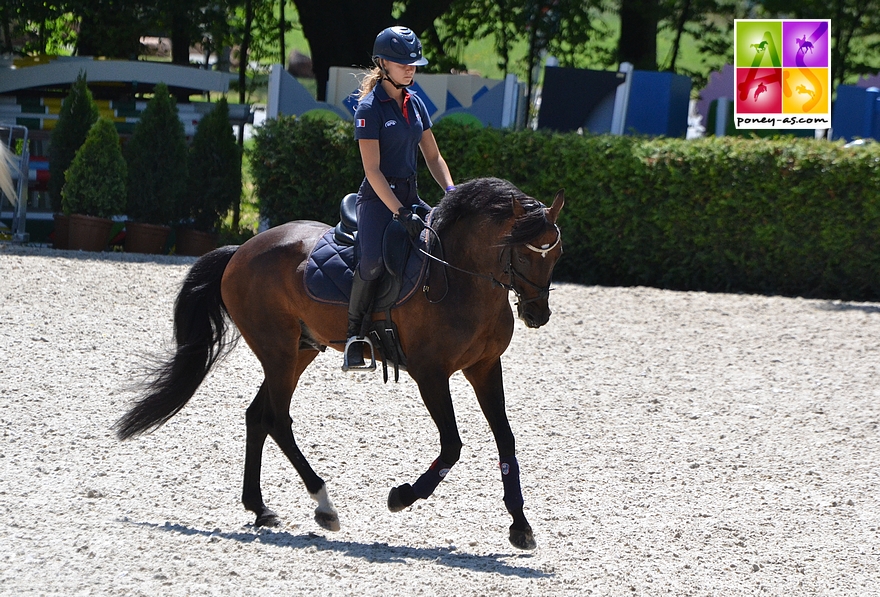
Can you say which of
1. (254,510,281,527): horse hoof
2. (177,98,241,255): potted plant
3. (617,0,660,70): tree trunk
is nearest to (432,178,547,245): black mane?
(254,510,281,527): horse hoof

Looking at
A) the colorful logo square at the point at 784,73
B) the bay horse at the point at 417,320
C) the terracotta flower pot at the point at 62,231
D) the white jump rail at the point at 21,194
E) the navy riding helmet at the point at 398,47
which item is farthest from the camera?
the terracotta flower pot at the point at 62,231

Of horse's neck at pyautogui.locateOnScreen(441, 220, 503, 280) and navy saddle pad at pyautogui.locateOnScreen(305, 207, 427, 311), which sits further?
navy saddle pad at pyautogui.locateOnScreen(305, 207, 427, 311)

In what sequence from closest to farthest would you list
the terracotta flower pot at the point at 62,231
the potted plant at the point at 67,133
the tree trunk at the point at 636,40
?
1. the terracotta flower pot at the point at 62,231
2. the potted plant at the point at 67,133
3. the tree trunk at the point at 636,40

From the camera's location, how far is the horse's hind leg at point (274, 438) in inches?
193

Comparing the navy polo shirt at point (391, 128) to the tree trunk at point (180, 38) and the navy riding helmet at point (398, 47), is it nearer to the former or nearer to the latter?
the navy riding helmet at point (398, 47)

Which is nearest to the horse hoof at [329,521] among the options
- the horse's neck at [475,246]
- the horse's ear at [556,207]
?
the horse's neck at [475,246]

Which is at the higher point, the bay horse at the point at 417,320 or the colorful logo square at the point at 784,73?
the colorful logo square at the point at 784,73

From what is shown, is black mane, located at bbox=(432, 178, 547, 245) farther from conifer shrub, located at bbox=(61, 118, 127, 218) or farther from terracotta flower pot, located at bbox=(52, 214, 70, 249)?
terracotta flower pot, located at bbox=(52, 214, 70, 249)

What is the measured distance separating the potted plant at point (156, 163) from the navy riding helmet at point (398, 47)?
9.28 metres

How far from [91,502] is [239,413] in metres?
1.78

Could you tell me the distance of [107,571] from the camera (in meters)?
4.05

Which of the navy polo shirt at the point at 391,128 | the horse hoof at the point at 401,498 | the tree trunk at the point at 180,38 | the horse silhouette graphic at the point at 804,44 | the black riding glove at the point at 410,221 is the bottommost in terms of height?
the horse hoof at the point at 401,498

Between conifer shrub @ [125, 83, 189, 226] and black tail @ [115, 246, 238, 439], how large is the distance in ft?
27.3

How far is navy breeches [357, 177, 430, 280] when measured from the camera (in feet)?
15.7
